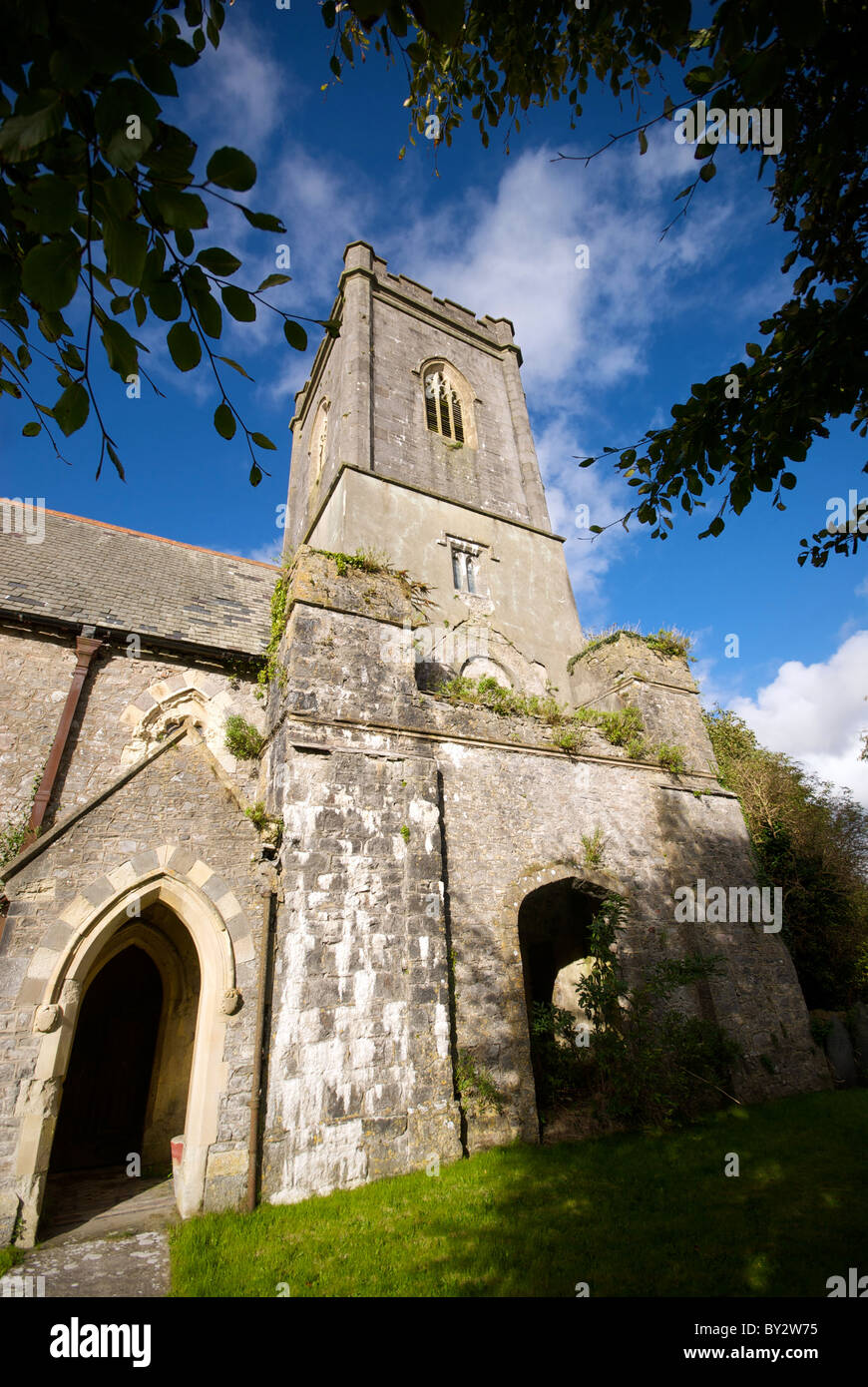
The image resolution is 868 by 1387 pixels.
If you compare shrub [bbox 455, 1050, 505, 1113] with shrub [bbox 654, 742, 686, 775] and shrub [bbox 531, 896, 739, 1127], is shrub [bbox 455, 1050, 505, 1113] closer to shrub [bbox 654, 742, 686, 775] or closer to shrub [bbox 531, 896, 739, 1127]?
shrub [bbox 531, 896, 739, 1127]

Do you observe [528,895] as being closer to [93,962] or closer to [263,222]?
[93,962]

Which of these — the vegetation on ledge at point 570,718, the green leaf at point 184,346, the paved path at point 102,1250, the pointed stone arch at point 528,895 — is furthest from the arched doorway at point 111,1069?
the green leaf at point 184,346

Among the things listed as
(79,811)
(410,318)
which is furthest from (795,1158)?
(410,318)

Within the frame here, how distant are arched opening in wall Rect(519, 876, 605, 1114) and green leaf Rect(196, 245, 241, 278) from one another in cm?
842

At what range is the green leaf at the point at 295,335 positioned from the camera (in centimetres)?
223

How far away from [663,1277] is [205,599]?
39.0 ft

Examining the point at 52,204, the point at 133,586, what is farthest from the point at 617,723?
the point at 52,204

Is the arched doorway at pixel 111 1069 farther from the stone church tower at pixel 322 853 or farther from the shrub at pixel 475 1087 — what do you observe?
the shrub at pixel 475 1087

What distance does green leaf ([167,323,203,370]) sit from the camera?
2014 mm

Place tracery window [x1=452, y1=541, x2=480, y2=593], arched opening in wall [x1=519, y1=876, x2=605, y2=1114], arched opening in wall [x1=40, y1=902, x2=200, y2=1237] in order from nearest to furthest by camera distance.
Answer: arched opening in wall [x1=40, y1=902, x2=200, y2=1237] → arched opening in wall [x1=519, y1=876, x2=605, y2=1114] → tracery window [x1=452, y1=541, x2=480, y2=593]

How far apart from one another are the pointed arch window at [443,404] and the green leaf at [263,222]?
52.4ft

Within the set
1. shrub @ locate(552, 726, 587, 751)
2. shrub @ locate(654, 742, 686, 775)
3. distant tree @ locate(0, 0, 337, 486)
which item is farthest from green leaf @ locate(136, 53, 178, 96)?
shrub @ locate(654, 742, 686, 775)

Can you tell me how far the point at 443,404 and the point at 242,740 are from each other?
1271 centimetres

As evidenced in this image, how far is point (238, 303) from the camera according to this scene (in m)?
2.06
